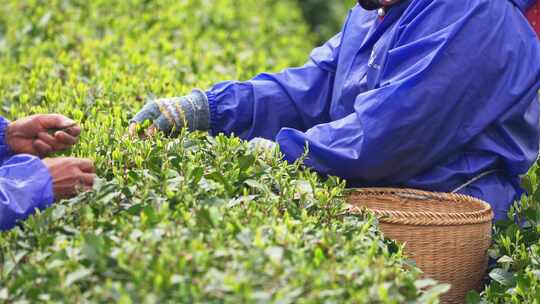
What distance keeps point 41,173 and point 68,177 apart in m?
0.08

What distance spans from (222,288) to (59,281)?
0.43 metres

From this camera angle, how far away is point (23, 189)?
2.98m

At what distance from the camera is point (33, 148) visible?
343cm

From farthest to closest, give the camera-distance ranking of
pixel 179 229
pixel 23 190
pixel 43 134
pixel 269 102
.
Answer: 1. pixel 269 102
2. pixel 43 134
3. pixel 23 190
4. pixel 179 229

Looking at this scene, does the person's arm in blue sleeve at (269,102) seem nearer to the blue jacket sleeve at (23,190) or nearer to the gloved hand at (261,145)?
the gloved hand at (261,145)

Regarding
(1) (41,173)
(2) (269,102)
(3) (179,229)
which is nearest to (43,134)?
(1) (41,173)

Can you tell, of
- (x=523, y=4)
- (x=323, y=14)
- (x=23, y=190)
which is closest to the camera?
(x=23, y=190)

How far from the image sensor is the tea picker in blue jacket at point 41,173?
2.96m

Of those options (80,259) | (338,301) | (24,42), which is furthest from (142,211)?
(24,42)

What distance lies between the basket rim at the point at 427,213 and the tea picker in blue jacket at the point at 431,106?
7 centimetres

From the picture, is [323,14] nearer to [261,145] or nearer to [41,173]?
[261,145]

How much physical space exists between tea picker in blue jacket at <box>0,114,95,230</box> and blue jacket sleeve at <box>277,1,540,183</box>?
0.77 meters

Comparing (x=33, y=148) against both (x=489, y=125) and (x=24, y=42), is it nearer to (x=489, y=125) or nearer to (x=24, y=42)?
(x=489, y=125)

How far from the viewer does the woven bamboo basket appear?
134 inches
